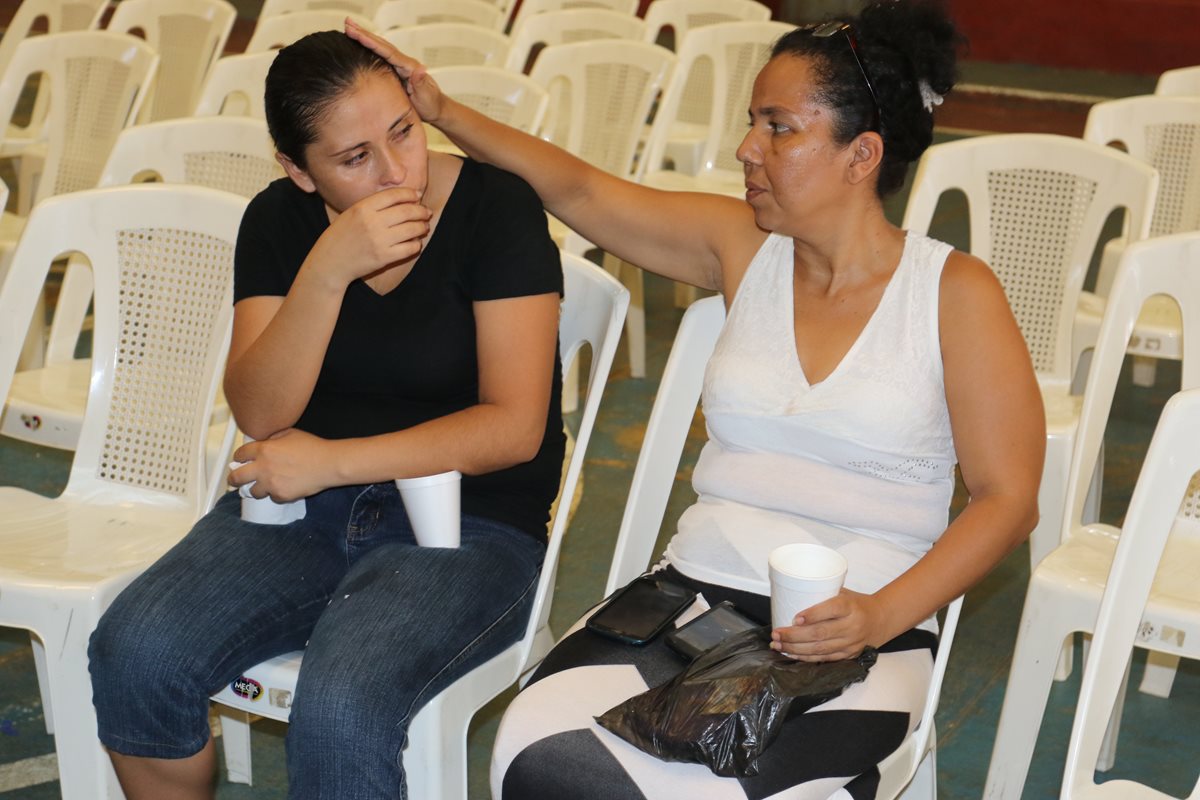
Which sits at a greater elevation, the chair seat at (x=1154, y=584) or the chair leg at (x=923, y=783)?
the chair seat at (x=1154, y=584)

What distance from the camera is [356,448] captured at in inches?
77.9

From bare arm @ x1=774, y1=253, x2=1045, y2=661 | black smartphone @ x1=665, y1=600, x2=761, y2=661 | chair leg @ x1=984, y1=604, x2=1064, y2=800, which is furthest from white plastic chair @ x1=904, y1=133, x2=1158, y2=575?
black smartphone @ x1=665, y1=600, x2=761, y2=661

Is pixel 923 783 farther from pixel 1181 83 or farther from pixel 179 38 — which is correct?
pixel 179 38

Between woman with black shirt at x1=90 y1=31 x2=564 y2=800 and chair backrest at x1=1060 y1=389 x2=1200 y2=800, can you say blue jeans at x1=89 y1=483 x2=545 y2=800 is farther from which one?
chair backrest at x1=1060 y1=389 x2=1200 y2=800

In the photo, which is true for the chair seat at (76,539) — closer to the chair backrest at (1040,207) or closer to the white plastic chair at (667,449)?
the white plastic chair at (667,449)

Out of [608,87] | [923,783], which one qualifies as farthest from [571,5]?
[923,783]

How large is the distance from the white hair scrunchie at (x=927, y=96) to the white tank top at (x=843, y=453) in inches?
7.5

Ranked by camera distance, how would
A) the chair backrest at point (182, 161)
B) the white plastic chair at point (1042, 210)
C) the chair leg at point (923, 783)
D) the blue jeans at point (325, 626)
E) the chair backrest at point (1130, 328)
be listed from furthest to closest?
the chair backrest at point (182, 161)
the white plastic chair at point (1042, 210)
the chair backrest at point (1130, 328)
the chair leg at point (923, 783)
the blue jeans at point (325, 626)

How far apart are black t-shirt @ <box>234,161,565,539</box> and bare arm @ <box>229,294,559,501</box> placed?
1.9 inches

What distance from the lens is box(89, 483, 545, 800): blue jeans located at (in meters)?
1.76

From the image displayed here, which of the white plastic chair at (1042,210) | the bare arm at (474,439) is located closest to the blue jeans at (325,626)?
the bare arm at (474,439)

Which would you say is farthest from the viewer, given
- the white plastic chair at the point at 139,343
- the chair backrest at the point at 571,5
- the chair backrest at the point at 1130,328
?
the chair backrest at the point at 571,5

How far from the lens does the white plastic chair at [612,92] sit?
4.38 m

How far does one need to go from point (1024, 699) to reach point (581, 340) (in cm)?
89
